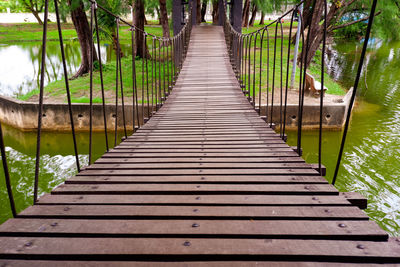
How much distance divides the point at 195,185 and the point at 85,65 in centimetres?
877

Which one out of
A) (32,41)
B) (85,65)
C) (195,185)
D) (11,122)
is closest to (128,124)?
(11,122)

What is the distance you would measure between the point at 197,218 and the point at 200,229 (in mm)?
95

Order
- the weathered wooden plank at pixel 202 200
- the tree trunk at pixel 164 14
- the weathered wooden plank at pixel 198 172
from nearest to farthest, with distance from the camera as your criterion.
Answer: the weathered wooden plank at pixel 202 200 < the weathered wooden plank at pixel 198 172 < the tree trunk at pixel 164 14

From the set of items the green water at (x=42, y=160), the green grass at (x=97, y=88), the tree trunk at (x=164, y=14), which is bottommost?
the green water at (x=42, y=160)

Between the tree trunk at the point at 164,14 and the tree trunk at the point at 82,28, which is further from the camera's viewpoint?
the tree trunk at the point at 164,14

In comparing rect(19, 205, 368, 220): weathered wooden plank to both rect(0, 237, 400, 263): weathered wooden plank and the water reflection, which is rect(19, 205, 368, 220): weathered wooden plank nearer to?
rect(0, 237, 400, 263): weathered wooden plank

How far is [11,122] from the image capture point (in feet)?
21.7

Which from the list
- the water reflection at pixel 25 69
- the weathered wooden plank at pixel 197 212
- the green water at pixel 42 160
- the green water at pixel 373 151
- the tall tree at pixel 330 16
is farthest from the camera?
the water reflection at pixel 25 69

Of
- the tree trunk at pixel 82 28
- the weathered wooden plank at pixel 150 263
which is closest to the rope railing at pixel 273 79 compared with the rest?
the weathered wooden plank at pixel 150 263

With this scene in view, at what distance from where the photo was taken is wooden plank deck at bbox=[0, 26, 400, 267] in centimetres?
108

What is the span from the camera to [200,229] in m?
1.23

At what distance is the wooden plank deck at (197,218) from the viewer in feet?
3.54

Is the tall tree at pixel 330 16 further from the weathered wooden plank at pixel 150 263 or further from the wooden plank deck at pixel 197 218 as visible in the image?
the weathered wooden plank at pixel 150 263

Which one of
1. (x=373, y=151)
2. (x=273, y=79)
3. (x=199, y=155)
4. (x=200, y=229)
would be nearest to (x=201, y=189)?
(x=200, y=229)
